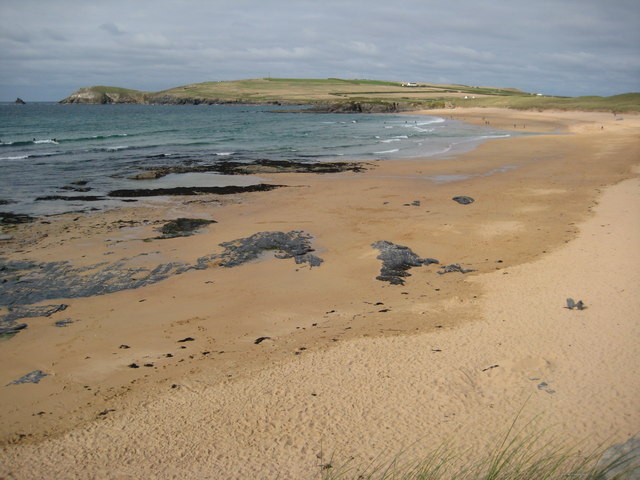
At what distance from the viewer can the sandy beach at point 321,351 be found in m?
5.49

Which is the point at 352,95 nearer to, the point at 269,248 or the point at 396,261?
the point at 269,248

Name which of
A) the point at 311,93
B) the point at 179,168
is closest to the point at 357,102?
the point at 311,93

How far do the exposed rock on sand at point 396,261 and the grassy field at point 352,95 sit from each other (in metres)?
80.3

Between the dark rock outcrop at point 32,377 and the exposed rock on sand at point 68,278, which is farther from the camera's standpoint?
the exposed rock on sand at point 68,278

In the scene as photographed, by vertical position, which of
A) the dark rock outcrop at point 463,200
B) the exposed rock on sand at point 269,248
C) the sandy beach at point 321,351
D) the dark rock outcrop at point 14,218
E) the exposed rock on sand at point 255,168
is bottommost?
the sandy beach at point 321,351

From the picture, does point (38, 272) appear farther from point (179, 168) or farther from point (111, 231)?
point (179, 168)

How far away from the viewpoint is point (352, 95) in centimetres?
14538

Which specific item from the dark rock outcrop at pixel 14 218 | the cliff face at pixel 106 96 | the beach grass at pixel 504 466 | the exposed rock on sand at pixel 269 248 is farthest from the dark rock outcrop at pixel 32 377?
the cliff face at pixel 106 96

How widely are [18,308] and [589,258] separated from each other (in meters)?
12.5

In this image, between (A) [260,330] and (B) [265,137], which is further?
(B) [265,137]

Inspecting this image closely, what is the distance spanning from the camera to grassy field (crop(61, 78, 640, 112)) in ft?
327

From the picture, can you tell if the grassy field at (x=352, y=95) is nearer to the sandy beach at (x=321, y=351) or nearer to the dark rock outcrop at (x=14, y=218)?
the sandy beach at (x=321, y=351)

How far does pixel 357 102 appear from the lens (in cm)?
11175

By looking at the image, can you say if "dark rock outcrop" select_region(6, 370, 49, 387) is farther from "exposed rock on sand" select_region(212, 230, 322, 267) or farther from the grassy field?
the grassy field
